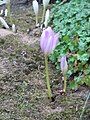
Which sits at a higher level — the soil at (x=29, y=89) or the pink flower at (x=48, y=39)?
the pink flower at (x=48, y=39)

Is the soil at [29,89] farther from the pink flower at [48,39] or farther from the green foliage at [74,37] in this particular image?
the pink flower at [48,39]

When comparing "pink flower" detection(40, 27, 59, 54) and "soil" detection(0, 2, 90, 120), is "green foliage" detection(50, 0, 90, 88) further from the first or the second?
"pink flower" detection(40, 27, 59, 54)

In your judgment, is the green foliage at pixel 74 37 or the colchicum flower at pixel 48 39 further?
the green foliage at pixel 74 37

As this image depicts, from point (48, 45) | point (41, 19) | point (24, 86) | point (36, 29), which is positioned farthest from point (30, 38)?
point (48, 45)

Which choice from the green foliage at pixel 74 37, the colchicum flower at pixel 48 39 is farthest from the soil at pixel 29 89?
the colchicum flower at pixel 48 39
